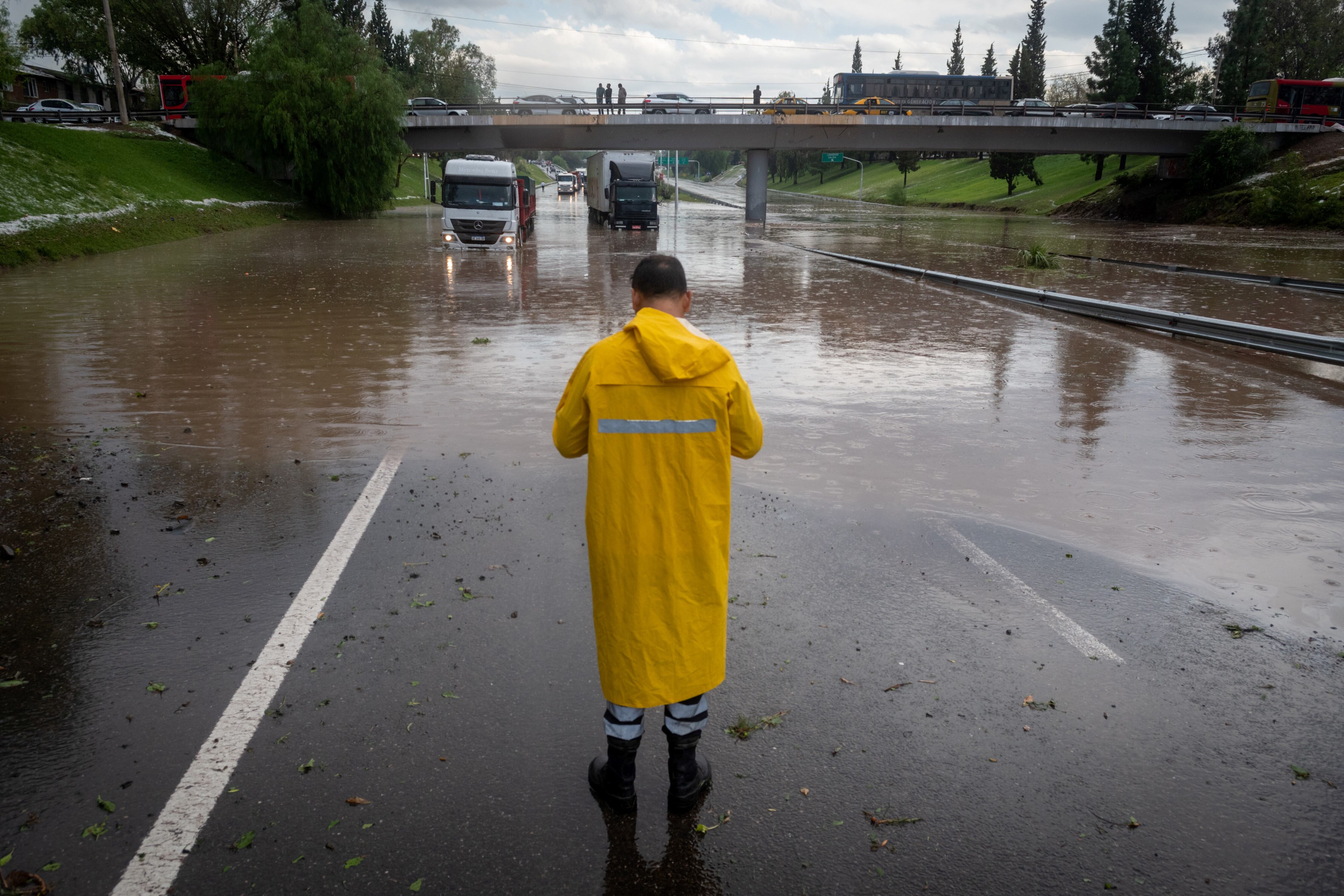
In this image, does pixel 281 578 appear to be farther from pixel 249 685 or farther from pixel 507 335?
pixel 507 335

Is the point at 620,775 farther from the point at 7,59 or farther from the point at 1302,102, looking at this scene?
the point at 1302,102

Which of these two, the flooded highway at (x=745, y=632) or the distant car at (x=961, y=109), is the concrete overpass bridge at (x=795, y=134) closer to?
the distant car at (x=961, y=109)

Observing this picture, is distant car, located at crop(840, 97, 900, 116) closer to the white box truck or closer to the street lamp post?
the white box truck

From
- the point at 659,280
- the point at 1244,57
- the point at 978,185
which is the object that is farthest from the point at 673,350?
the point at 1244,57

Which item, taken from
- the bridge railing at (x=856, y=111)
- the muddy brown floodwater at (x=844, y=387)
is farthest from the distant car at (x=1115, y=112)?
the muddy brown floodwater at (x=844, y=387)

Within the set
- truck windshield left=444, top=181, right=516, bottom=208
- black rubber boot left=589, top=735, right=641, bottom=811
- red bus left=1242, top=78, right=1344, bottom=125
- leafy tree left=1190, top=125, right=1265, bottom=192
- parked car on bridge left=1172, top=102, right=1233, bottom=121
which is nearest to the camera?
black rubber boot left=589, top=735, right=641, bottom=811

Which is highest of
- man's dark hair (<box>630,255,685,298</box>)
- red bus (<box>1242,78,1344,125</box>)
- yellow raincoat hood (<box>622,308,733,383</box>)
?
red bus (<box>1242,78,1344,125</box>)

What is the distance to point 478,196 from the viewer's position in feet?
98.6

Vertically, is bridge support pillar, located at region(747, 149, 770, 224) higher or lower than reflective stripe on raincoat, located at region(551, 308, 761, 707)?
higher

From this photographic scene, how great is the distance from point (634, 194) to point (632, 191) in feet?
0.60

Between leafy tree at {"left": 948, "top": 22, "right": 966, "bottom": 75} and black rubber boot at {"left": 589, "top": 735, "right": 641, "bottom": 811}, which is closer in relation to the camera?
black rubber boot at {"left": 589, "top": 735, "right": 641, "bottom": 811}

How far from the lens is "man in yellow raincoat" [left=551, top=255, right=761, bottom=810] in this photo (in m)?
2.97

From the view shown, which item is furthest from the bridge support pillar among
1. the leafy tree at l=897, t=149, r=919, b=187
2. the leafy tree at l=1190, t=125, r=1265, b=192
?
the leafy tree at l=897, t=149, r=919, b=187

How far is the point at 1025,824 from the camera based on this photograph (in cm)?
320
